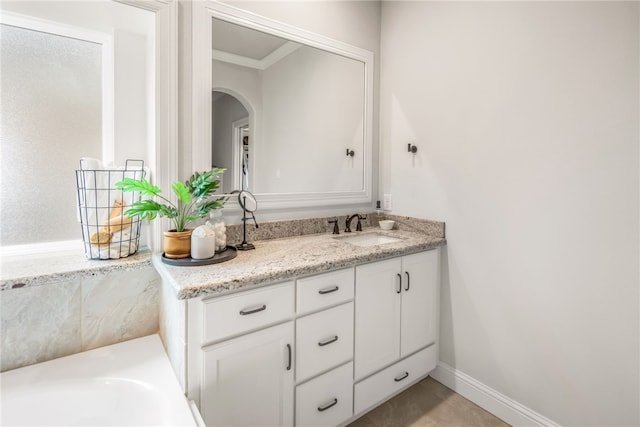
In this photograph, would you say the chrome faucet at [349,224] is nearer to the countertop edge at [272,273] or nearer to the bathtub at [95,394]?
the countertop edge at [272,273]

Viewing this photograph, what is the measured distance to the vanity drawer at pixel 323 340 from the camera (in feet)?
4.47

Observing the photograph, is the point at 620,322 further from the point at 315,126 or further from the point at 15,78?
the point at 15,78

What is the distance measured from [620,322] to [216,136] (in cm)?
197

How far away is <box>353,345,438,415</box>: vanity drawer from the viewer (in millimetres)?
1596

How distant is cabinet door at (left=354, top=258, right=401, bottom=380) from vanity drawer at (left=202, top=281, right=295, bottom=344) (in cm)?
40

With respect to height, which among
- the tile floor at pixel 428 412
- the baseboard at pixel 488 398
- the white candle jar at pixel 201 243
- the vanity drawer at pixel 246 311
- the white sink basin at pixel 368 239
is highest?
the white candle jar at pixel 201 243

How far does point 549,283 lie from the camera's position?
1534mm

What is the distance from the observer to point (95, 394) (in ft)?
3.77

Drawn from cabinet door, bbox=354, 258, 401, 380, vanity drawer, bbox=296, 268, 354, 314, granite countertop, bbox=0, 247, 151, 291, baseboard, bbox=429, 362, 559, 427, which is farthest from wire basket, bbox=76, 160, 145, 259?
baseboard, bbox=429, 362, 559, 427

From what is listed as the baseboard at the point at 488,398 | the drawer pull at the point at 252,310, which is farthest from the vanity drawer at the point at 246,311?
the baseboard at the point at 488,398

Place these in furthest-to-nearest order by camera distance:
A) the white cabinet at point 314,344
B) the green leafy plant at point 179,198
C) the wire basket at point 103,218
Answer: the wire basket at point 103,218 → the green leafy plant at point 179,198 → the white cabinet at point 314,344

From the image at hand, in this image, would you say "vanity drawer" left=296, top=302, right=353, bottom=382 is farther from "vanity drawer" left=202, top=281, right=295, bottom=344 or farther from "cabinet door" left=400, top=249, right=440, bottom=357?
"cabinet door" left=400, top=249, right=440, bottom=357

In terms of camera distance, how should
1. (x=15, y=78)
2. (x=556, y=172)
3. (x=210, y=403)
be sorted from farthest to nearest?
1. (x=556, y=172)
2. (x=15, y=78)
3. (x=210, y=403)

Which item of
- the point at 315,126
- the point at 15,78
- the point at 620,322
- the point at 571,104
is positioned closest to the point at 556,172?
the point at 571,104
